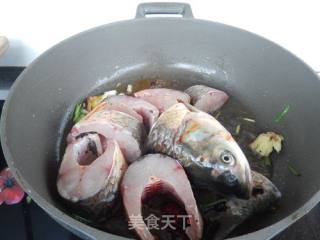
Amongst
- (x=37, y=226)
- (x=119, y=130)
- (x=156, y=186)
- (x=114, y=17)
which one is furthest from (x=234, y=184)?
(x=114, y=17)

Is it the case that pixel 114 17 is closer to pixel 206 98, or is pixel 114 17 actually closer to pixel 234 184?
pixel 206 98

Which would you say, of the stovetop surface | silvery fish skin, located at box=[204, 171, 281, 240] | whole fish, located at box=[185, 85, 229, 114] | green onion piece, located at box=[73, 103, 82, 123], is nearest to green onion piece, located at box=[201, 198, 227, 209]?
silvery fish skin, located at box=[204, 171, 281, 240]

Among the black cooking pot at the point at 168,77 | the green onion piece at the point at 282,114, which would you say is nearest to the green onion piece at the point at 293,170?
the black cooking pot at the point at 168,77

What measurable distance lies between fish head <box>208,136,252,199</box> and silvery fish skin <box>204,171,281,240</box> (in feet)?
0.06

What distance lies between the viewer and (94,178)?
66 centimetres

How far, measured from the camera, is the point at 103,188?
2.11 ft

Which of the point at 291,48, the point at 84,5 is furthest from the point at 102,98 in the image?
the point at 291,48

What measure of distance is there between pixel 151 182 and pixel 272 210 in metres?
0.23

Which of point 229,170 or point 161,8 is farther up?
point 161,8

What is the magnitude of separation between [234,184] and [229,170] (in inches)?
1.0

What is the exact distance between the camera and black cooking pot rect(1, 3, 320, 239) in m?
0.72

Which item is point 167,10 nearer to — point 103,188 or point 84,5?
point 84,5

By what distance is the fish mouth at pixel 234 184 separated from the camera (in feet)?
2.16

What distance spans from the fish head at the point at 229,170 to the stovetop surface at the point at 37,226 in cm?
14
